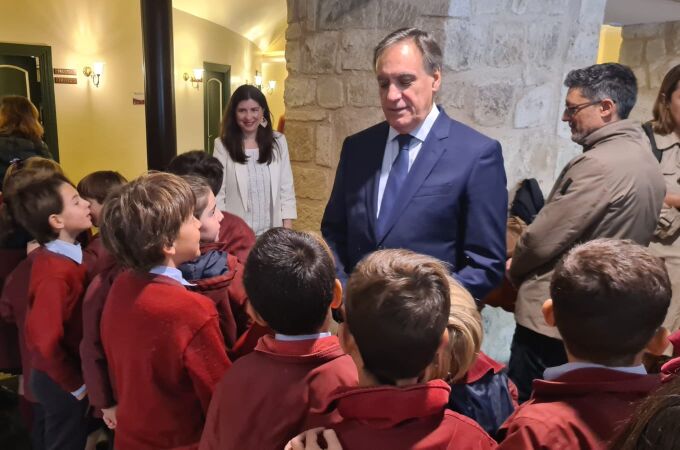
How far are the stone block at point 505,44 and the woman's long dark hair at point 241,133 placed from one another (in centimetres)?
117

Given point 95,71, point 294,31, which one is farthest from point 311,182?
point 95,71

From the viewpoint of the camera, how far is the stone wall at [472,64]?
257cm

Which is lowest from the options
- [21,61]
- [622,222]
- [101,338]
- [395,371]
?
[101,338]

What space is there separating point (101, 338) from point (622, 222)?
1759 mm

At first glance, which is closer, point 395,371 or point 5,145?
point 395,371

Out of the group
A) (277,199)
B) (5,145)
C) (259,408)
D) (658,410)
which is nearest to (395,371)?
(259,408)

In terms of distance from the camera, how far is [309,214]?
10.5 feet

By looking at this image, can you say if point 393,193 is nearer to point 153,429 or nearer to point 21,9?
point 153,429

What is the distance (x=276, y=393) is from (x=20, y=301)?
1.26m

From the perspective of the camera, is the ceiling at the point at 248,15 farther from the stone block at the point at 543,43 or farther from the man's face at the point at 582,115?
the man's face at the point at 582,115

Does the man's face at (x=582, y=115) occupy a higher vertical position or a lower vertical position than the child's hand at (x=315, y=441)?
higher

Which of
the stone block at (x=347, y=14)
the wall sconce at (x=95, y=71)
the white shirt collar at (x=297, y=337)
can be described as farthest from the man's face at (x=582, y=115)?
the wall sconce at (x=95, y=71)

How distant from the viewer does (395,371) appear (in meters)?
0.94

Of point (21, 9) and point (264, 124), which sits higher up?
point (21, 9)
